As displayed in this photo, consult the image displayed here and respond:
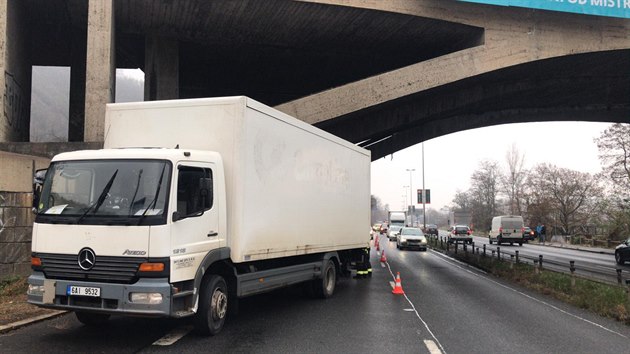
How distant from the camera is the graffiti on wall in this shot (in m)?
15.5

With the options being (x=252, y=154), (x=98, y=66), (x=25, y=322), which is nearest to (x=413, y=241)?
(x=98, y=66)

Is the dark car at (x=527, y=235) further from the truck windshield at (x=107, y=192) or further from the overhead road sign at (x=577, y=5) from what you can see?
the truck windshield at (x=107, y=192)

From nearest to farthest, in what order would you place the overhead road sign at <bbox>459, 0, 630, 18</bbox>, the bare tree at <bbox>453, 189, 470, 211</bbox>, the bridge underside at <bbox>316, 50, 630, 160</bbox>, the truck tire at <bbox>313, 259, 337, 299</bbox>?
the truck tire at <bbox>313, 259, 337, 299</bbox>, the overhead road sign at <bbox>459, 0, 630, 18</bbox>, the bridge underside at <bbox>316, 50, 630, 160</bbox>, the bare tree at <bbox>453, 189, 470, 211</bbox>

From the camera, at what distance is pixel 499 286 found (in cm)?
1397

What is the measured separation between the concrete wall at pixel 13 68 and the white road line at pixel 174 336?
1131cm

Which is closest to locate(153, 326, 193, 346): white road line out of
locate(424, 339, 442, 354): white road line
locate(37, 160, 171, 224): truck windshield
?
locate(37, 160, 171, 224): truck windshield

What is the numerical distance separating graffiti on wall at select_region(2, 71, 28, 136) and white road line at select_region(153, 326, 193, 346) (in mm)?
11950

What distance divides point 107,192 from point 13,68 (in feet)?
42.0

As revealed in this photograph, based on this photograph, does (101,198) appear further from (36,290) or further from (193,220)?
(36,290)

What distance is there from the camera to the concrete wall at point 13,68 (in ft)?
50.4

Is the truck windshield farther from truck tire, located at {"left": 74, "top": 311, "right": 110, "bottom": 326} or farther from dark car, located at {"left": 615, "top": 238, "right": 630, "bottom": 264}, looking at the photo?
dark car, located at {"left": 615, "top": 238, "right": 630, "bottom": 264}

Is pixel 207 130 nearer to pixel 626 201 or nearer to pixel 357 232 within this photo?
pixel 357 232


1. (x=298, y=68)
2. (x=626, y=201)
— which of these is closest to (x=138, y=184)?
(x=298, y=68)

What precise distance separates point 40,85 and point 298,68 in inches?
1803
